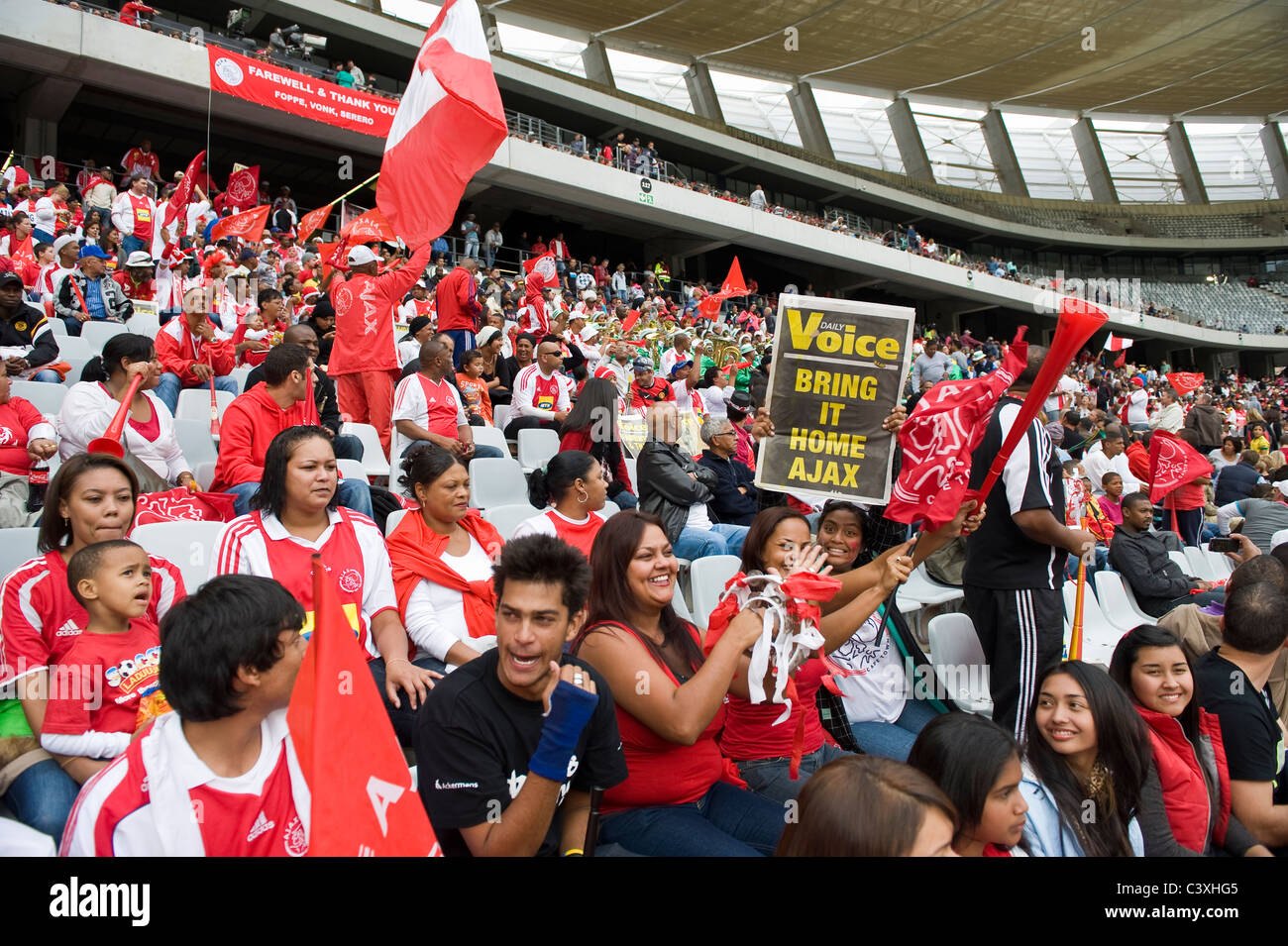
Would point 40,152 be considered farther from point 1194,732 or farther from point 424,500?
point 1194,732

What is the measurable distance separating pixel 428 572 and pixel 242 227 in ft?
29.1

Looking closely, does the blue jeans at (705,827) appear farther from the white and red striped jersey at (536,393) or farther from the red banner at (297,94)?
the red banner at (297,94)

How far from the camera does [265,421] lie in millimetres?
4223

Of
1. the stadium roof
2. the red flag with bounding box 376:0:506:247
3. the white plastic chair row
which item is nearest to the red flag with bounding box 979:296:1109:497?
the white plastic chair row

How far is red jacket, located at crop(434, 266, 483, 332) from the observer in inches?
307

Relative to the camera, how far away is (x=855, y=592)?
9.68ft

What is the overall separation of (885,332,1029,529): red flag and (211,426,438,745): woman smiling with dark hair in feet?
5.37

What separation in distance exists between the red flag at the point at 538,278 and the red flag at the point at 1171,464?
20.7 ft

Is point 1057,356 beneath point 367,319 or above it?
beneath

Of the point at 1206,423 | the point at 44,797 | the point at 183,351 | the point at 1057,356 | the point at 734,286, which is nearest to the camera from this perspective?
the point at 44,797

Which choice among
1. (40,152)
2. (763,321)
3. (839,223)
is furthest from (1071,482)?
(839,223)

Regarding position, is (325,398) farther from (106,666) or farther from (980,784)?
(980,784)

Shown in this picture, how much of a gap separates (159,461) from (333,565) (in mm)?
1952

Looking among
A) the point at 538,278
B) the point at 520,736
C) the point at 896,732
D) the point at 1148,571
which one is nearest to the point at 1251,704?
the point at 896,732
